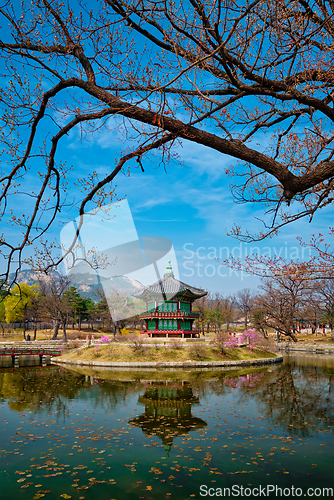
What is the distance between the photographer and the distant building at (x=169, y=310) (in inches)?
1261

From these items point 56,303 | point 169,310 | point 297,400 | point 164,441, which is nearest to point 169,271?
point 169,310

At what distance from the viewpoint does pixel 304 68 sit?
171 inches

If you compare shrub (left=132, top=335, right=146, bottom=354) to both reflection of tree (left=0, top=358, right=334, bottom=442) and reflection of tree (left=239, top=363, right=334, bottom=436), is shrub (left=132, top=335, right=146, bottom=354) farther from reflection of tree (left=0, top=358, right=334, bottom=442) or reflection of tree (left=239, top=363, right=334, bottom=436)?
reflection of tree (left=239, top=363, right=334, bottom=436)

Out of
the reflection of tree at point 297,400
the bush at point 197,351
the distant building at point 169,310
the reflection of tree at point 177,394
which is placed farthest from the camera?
the distant building at point 169,310

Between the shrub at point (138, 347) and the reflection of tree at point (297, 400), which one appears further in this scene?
the shrub at point (138, 347)

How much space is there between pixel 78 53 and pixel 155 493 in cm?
671

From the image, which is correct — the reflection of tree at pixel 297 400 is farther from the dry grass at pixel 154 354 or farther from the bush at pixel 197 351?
the dry grass at pixel 154 354

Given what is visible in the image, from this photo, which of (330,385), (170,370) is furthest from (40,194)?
(170,370)

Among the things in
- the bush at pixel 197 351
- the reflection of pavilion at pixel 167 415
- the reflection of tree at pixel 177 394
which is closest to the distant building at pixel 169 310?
the bush at pixel 197 351

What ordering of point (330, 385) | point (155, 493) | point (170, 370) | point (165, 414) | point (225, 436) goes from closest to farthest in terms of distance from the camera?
point (155, 493)
point (225, 436)
point (165, 414)
point (330, 385)
point (170, 370)

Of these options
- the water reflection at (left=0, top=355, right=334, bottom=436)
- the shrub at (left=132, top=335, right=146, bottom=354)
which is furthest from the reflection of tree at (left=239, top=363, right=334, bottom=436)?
the shrub at (left=132, top=335, right=146, bottom=354)

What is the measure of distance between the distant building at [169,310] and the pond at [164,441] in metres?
16.7

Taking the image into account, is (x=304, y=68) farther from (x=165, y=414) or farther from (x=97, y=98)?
(x=165, y=414)

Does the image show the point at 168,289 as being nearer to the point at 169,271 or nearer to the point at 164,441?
the point at 169,271
